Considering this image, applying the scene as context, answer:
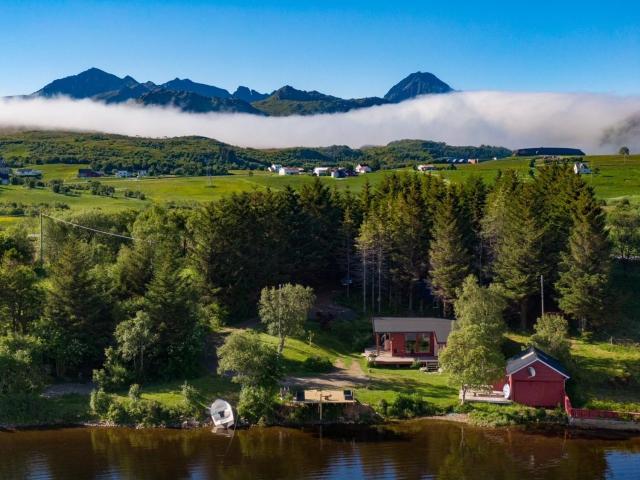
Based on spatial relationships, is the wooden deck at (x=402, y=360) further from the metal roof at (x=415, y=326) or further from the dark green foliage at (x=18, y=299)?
the dark green foliage at (x=18, y=299)

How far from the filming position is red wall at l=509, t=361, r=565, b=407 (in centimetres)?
4019

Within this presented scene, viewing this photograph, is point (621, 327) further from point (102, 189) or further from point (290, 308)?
point (102, 189)

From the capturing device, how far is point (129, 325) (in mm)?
43094

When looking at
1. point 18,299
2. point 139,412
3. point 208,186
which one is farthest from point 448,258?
point 208,186

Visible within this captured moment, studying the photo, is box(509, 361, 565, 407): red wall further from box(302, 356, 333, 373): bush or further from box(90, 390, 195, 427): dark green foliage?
box(90, 390, 195, 427): dark green foliage

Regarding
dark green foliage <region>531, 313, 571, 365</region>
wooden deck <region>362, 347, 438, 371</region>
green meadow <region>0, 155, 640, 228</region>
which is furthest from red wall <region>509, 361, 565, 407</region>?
green meadow <region>0, 155, 640, 228</region>

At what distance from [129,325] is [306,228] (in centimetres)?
2420

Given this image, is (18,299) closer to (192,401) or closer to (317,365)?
(192,401)

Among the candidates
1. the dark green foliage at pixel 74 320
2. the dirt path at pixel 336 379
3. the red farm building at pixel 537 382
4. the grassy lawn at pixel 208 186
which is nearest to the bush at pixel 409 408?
the dirt path at pixel 336 379

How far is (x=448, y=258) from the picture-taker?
5534cm

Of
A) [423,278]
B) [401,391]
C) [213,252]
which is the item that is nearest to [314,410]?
[401,391]

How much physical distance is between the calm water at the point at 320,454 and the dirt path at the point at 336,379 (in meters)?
5.22

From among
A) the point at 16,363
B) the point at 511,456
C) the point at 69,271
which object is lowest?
the point at 511,456

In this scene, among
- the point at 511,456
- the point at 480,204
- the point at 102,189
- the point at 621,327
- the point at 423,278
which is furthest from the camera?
the point at 102,189
